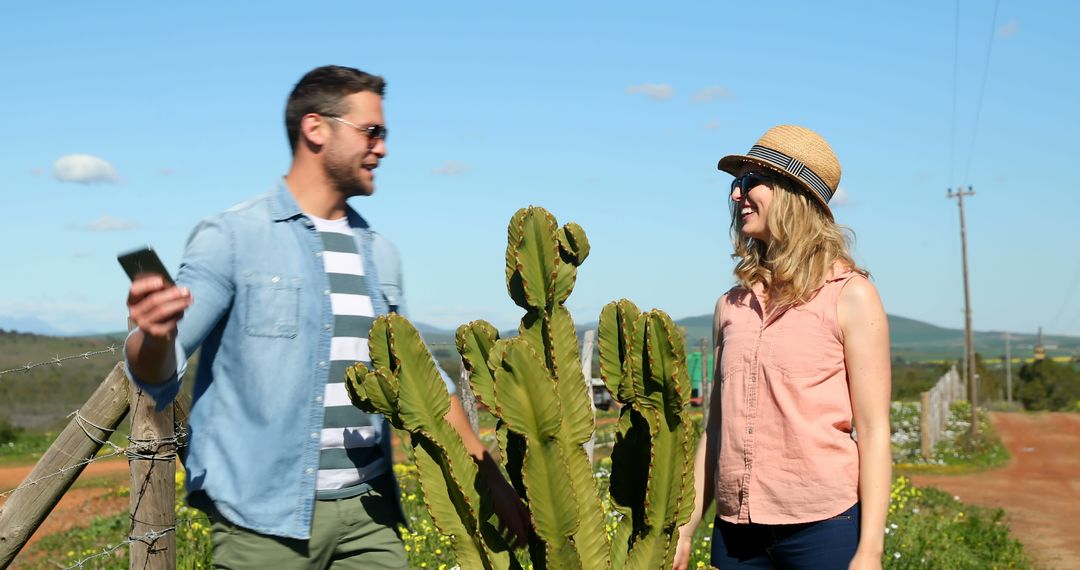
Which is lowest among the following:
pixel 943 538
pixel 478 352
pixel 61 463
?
pixel 943 538

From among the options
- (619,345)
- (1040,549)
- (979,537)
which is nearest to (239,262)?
(619,345)

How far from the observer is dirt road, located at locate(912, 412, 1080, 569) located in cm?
945

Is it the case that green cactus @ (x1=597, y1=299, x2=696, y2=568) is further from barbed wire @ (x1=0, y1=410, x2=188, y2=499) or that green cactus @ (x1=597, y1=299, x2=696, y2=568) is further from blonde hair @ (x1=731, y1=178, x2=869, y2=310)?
barbed wire @ (x1=0, y1=410, x2=188, y2=499)

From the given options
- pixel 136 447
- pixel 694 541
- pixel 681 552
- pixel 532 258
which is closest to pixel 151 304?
pixel 532 258

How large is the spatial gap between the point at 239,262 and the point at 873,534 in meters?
1.73

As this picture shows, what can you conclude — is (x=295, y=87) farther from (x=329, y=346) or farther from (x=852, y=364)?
(x=852, y=364)

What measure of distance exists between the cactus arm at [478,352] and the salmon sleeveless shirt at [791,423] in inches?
26.6

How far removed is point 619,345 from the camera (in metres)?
3.02

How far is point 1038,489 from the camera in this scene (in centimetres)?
1402

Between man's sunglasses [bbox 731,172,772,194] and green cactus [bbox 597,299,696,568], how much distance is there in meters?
0.48

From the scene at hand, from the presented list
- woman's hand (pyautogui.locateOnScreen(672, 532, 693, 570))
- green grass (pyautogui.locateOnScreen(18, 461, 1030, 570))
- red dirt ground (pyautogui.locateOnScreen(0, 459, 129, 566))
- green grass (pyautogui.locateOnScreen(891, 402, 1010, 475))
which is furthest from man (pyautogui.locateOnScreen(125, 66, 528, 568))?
green grass (pyautogui.locateOnScreen(891, 402, 1010, 475))

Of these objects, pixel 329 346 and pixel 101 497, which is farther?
pixel 101 497

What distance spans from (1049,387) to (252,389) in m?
45.4

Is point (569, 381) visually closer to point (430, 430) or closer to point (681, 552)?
point (430, 430)
